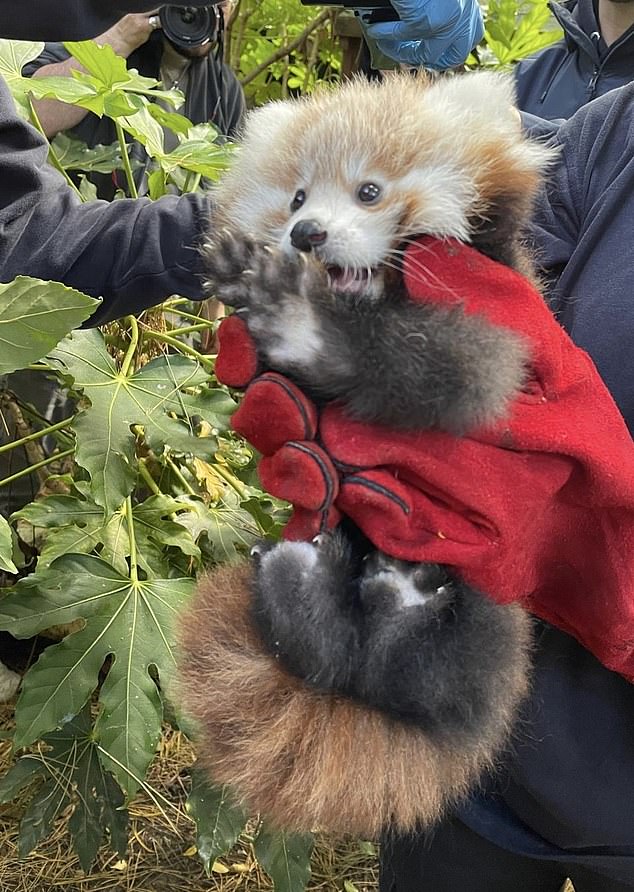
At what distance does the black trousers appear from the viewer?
0.99m

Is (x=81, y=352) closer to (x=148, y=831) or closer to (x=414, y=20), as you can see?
(x=414, y=20)

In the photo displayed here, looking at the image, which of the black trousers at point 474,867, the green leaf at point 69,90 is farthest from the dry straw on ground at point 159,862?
the green leaf at point 69,90

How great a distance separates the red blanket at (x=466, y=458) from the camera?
53 cm

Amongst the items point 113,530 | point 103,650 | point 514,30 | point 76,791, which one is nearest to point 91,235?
point 113,530

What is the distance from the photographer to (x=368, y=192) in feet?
1.94

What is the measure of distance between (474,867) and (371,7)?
1123mm

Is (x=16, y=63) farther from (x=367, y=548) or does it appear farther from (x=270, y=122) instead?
(x=367, y=548)

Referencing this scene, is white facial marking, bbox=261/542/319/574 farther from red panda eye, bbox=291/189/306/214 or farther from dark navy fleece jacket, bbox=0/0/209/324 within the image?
dark navy fleece jacket, bbox=0/0/209/324

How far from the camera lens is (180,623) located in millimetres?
653

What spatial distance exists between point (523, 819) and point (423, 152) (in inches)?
30.2

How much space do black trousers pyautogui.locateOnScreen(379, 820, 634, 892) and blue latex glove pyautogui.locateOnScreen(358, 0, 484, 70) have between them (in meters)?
1.05

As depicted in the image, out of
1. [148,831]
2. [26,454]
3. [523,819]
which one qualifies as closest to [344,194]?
[523,819]

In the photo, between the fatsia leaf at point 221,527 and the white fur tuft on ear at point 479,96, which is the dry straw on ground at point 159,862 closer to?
the fatsia leaf at point 221,527

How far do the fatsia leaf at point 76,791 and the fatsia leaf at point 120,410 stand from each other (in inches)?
21.3
